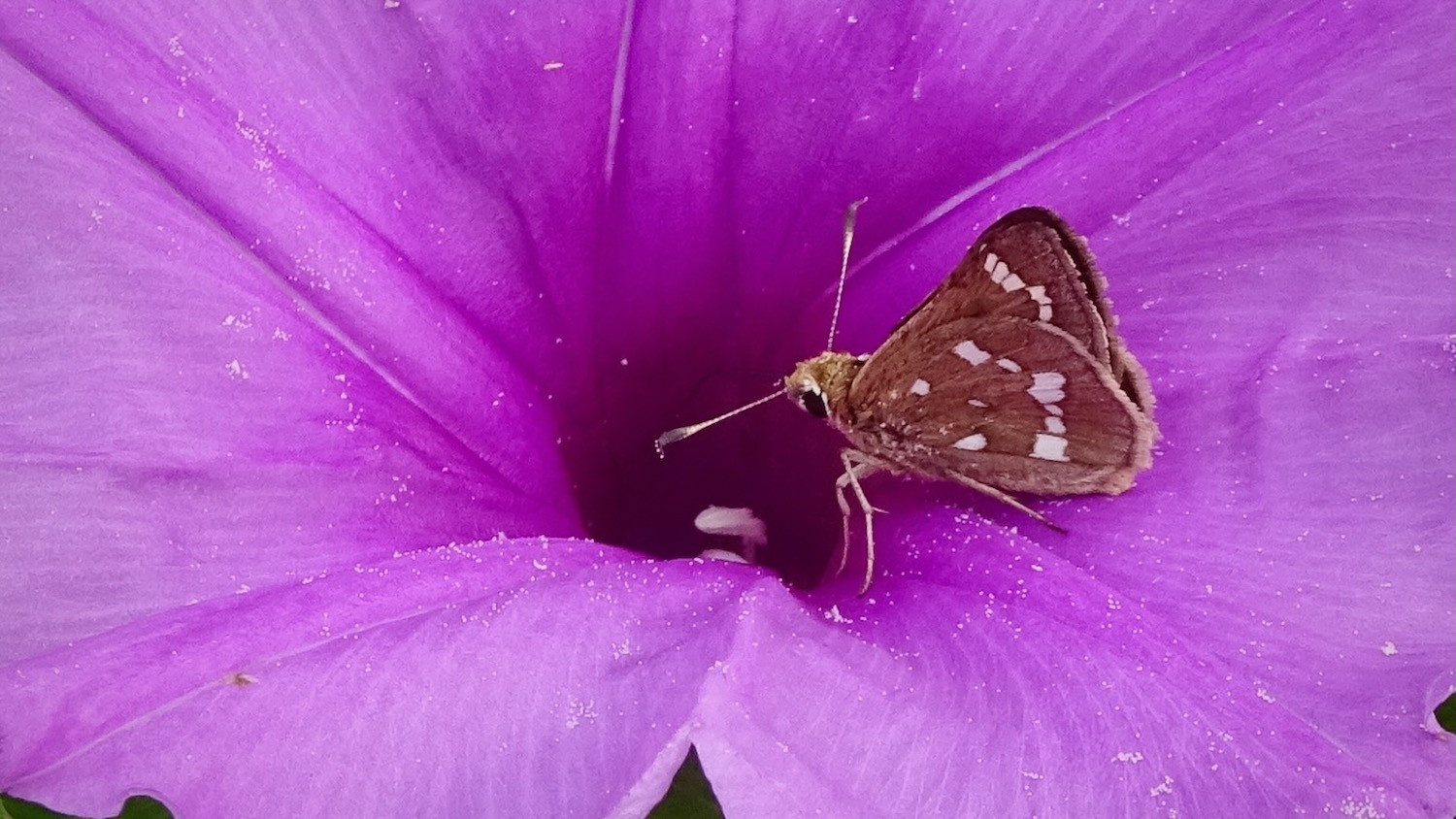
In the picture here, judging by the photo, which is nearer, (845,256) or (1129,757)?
(1129,757)

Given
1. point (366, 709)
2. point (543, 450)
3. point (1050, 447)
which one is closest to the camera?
point (366, 709)

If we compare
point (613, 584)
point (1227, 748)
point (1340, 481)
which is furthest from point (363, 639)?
point (1340, 481)

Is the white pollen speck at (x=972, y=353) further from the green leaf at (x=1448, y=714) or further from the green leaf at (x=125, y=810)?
the green leaf at (x=125, y=810)

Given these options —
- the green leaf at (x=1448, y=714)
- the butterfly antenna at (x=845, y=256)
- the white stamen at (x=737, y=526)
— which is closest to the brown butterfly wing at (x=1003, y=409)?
the butterfly antenna at (x=845, y=256)

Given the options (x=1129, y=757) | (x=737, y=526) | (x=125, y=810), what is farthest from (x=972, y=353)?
(x=125, y=810)

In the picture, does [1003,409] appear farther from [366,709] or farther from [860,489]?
[366,709]

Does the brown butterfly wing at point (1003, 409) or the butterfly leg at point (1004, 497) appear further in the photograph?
the butterfly leg at point (1004, 497)

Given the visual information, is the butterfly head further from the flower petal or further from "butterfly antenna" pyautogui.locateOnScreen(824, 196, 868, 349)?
the flower petal
